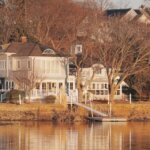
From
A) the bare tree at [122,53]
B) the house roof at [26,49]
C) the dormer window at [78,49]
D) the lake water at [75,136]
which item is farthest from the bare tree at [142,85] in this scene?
the lake water at [75,136]

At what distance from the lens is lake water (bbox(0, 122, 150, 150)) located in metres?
55.8

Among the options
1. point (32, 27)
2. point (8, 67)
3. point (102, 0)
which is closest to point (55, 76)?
point (8, 67)

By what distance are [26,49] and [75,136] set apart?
2847cm

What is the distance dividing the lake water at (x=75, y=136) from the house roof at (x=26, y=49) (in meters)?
17.1

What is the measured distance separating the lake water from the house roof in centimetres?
1706

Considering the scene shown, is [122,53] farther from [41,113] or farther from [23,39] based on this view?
[23,39]

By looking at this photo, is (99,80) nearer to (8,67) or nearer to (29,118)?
(8,67)

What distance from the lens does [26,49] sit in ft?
293

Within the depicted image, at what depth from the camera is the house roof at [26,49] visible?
3477 inches

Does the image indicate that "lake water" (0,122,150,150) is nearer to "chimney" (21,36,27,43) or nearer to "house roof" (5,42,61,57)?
"house roof" (5,42,61,57)

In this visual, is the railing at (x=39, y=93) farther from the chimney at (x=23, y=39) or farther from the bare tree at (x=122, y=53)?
the chimney at (x=23, y=39)

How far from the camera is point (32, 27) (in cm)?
10219

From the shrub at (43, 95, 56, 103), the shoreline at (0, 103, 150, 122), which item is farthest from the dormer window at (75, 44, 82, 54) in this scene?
the shoreline at (0, 103, 150, 122)

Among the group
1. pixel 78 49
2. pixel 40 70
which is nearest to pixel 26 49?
pixel 40 70
